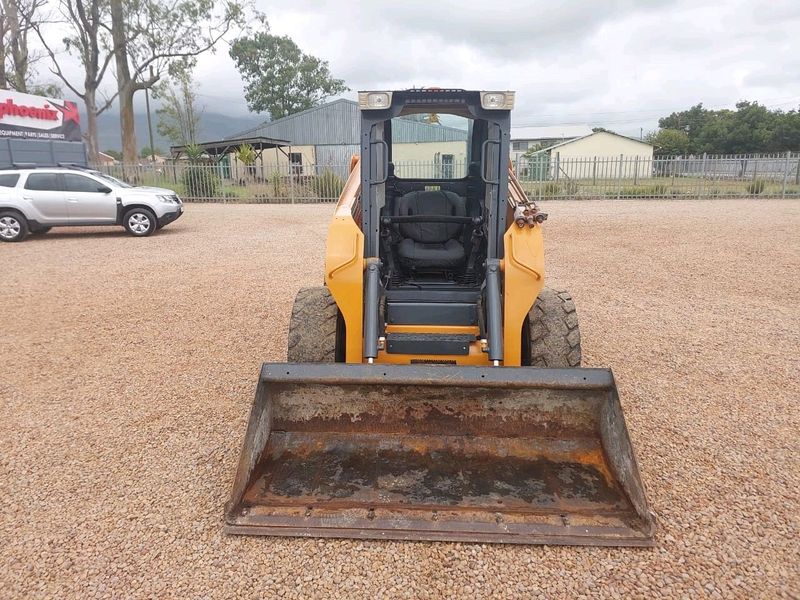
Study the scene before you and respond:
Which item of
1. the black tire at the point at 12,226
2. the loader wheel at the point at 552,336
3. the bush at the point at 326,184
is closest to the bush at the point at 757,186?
the bush at the point at 326,184

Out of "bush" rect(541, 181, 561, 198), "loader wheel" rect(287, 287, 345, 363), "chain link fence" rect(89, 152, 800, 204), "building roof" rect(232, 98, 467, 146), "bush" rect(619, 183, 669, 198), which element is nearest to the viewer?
"loader wheel" rect(287, 287, 345, 363)

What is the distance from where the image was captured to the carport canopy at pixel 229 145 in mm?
27766

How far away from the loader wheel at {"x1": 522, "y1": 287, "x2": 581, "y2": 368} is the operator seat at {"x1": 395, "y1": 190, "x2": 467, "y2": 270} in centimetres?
91

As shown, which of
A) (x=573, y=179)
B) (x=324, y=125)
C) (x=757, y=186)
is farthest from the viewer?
(x=324, y=125)

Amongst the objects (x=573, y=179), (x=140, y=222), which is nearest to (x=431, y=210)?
(x=140, y=222)

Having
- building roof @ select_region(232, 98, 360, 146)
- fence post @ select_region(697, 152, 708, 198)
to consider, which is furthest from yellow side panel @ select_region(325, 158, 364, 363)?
building roof @ select_region(232, 98, 360, 146)

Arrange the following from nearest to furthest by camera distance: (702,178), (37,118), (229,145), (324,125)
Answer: (37,118), (702,178), (229,145), (324,125)

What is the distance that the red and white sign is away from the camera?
19016mm

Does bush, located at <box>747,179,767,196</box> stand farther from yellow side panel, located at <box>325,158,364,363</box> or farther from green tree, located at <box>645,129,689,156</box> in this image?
green tree, located at <box>645,129,689,156</box>

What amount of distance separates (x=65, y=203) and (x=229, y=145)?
18.2 meters

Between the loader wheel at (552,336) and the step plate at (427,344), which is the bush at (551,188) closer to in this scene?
the loader wheel at (552,336)

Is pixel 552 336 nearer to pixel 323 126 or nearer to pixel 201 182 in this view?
pixel 201 182

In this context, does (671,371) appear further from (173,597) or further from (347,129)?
(347,129)

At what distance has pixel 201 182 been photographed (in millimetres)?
22750
